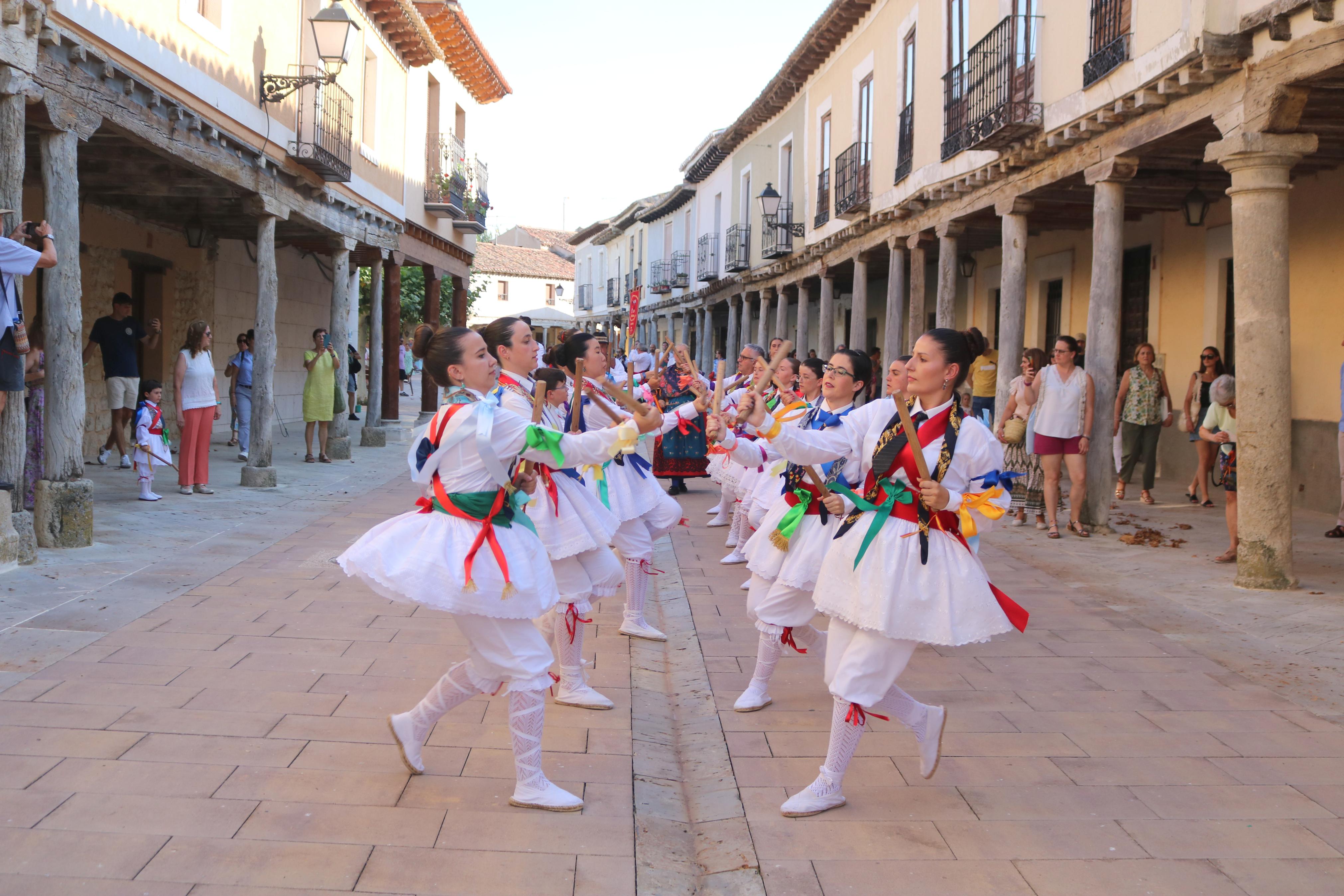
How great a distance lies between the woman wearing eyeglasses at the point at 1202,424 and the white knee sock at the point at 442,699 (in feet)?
30.2

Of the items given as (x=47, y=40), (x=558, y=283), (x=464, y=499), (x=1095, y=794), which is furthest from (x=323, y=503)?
(x=558, y=283)

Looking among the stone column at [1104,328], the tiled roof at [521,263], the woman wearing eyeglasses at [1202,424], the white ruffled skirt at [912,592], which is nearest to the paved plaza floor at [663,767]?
the white ruffled skirt at [912,592]

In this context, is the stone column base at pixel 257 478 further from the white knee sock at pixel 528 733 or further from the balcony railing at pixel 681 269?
the balcony railing at pixel 681 269

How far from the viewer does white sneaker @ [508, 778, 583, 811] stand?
354cm

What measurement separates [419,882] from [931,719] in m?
1.77

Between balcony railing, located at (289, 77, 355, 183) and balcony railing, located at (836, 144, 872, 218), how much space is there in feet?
25.6

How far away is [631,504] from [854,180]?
1386 cm

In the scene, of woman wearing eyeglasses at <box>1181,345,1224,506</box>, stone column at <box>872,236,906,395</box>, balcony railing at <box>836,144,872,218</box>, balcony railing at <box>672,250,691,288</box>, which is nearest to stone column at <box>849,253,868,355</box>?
balcony railing at <box>836,144,872,218</box>

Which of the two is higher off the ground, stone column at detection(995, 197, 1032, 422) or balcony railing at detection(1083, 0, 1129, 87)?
balcony railing at detection(1083, 0, 1129, 87)

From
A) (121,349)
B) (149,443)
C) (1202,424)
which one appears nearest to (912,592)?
(149,443)

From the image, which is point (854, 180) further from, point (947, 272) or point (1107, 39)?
point (1107, 39)

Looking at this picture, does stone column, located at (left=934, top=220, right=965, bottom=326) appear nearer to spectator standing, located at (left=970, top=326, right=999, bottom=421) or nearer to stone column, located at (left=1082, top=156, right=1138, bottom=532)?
spectator standing, located at (left=970, top=326, right=999, bottom=421)

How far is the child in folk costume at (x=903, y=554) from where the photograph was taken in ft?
11.6

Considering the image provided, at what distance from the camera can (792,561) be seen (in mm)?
4559
